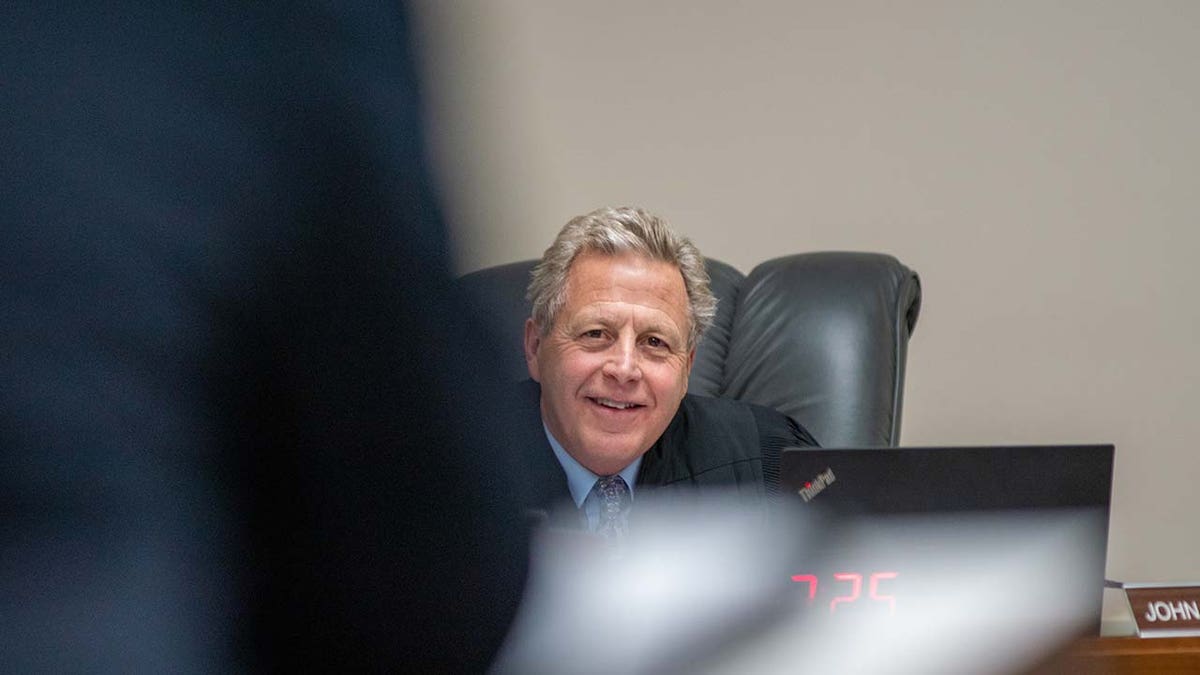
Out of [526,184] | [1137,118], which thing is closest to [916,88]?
[1137,118]

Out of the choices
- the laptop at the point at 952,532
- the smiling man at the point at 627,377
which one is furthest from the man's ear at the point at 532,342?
the laptop at the point at 952,532

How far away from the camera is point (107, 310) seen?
32 centimetres

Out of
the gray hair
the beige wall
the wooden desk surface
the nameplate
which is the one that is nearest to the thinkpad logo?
the wooden desk surface

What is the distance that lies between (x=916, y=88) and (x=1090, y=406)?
95 centimetres

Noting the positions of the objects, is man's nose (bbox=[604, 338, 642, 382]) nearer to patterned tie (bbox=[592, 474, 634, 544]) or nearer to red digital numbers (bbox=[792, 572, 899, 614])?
patterned tie (bbox=[592, 474, 634, 544])

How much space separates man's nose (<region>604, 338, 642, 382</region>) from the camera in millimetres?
1969

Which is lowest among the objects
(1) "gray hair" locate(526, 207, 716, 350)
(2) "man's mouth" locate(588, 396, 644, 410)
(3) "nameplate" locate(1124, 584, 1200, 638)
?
(3) "nameplate" locate(1124, 584, 1200, 638)

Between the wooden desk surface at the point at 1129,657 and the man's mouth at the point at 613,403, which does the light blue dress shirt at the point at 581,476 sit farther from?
the wooden desk surface at the point at 1129,657

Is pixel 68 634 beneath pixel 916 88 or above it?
beneath

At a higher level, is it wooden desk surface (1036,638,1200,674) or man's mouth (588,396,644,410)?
man's mouth (588,396,644,410)

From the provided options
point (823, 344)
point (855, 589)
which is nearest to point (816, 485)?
point (855, 589)

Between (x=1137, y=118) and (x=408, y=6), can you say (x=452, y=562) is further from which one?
(x=1137, y=118)

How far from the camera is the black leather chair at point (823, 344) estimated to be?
2.17 metres

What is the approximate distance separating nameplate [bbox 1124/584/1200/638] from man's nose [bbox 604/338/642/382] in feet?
2.81
